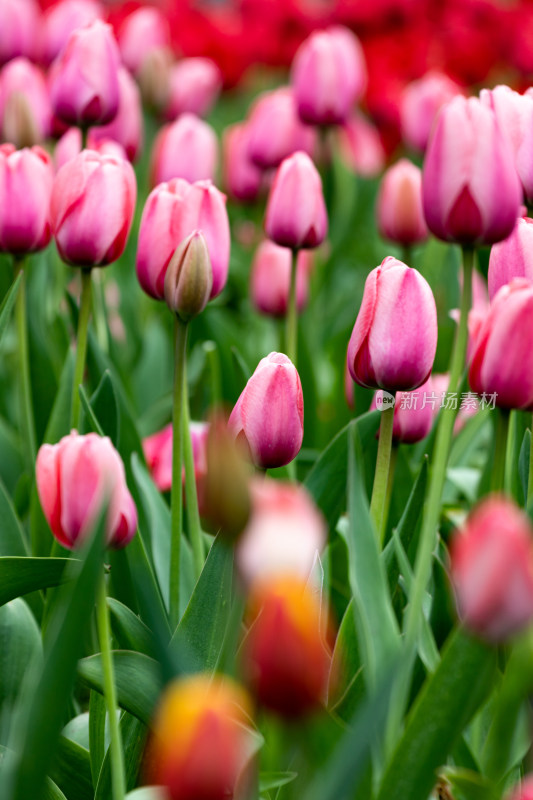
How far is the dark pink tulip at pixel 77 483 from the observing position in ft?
2.16

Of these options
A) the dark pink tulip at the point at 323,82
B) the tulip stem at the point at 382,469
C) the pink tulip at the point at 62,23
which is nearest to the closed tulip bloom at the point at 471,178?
the tulip stem at the point at 382,469

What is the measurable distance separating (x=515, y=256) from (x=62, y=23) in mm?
1363

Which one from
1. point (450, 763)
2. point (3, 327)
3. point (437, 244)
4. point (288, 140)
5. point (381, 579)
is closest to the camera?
point (381, 579)

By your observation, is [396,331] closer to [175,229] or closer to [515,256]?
[515,256]

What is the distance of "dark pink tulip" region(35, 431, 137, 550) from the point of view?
659 mm

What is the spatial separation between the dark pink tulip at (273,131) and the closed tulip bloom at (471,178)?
39.8 inches

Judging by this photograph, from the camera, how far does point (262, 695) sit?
1.35ft

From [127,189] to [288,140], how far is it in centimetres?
85

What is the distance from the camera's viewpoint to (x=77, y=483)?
0.66 metres

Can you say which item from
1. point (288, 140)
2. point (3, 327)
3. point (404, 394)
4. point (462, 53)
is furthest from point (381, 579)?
point (462, 53)

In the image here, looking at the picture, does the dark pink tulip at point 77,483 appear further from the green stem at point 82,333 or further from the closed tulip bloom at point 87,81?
the closed tulip bloom at point 87,81

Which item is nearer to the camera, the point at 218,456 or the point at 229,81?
the point at 218,456


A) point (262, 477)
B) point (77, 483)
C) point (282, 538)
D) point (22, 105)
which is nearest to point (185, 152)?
point (22, 105)

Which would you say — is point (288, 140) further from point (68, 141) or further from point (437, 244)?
point (68, 141)
